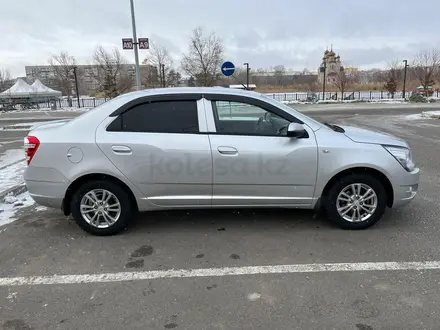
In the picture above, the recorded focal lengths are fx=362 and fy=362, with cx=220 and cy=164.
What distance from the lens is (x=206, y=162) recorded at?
3.91 metres

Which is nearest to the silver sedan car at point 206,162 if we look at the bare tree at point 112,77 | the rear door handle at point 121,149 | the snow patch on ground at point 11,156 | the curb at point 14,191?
the rear door handle at point 121,149

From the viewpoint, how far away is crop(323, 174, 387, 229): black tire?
13.2 feet

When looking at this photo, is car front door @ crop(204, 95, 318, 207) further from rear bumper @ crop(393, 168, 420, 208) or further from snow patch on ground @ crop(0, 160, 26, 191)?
snow patch on ground @ crop(0, 160, 26, 191)

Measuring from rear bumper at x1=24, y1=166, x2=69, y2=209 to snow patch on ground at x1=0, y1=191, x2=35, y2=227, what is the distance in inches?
36.8

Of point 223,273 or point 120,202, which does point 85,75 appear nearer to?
point 120,202

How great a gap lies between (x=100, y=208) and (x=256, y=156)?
6.03 ft

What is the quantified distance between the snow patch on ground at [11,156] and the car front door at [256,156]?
5.70 m

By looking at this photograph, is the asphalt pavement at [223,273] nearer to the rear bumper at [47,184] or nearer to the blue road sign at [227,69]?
the rear bumper at [47,184]

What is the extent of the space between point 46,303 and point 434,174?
6634 mm

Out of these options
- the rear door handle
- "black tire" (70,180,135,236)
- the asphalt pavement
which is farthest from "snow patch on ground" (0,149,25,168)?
the rear door handle

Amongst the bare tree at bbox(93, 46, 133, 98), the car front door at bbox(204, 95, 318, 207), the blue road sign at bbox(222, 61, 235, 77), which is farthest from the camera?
the bare tree at bbox(93, 46, 133, 98)

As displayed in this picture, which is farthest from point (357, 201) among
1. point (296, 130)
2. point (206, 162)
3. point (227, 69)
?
point (227, 69)

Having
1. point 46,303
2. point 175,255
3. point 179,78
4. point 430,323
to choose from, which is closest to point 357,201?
point 430,323

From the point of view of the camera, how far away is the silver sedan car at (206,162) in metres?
3.91
